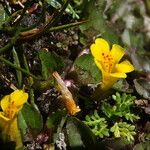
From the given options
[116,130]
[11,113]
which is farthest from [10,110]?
[116,130]

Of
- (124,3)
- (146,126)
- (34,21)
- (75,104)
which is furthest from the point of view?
(124,3)

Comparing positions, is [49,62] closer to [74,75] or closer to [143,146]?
[74,75]

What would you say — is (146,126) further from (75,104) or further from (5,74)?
(5,74)

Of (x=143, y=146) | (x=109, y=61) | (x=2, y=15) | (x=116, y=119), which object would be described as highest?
(x=2, y=15)

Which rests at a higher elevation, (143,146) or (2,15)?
(2,15)

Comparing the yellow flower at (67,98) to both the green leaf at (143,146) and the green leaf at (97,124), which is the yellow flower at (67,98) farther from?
the green leaf at (143,146)

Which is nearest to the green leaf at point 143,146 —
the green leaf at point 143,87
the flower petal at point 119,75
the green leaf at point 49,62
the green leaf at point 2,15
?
the green leaf at point 143,87

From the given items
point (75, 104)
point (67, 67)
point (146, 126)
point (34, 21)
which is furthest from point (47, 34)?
point (146, 126)
